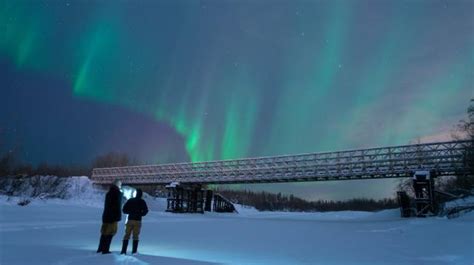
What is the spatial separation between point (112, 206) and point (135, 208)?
63 cm

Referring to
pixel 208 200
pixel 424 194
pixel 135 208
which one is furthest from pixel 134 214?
pixel 208 200

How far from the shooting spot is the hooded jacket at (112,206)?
8.82 m

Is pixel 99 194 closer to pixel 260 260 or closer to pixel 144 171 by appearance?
pixel 144 171

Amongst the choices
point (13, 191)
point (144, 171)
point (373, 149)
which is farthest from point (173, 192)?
point (373, 149)

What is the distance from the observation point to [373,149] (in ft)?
109

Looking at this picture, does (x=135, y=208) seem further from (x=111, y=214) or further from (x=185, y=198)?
(x=185, y=198)

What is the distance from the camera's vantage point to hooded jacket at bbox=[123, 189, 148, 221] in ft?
28.9

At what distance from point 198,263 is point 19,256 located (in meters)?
3.82

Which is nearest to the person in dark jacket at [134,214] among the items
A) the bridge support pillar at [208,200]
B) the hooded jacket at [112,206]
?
the hooded jacket at [112,206]

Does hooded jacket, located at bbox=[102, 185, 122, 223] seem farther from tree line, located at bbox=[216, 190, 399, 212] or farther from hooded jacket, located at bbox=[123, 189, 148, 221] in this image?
tree line, located at bbox=[216, 190, 399, 212]

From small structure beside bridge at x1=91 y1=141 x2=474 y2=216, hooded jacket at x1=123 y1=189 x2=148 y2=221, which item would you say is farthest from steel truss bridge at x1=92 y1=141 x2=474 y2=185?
hooded jacket at x1=123 y1=189 x2=148 y2=221

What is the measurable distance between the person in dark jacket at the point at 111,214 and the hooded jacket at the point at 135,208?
0.30 m

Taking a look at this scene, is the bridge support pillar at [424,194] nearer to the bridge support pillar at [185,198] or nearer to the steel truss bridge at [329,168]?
the steel truss bridge at [329,168]

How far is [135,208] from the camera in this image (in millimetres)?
8875
